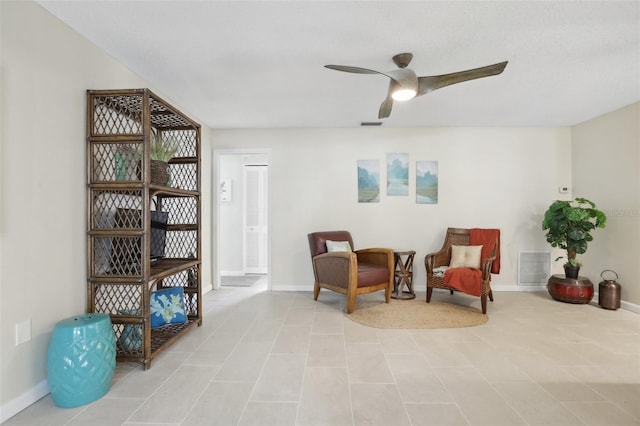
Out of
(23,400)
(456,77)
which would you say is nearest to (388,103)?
(456,77)

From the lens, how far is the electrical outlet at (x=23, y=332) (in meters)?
1.71

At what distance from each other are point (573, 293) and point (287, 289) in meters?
3.74

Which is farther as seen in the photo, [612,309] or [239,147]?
[239,147]

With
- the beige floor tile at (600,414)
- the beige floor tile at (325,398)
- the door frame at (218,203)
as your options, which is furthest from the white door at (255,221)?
the beige floor tile at (600,414)

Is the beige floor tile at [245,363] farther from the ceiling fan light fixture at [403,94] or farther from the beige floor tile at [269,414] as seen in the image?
the ceiling fan light fixture at [403,94]

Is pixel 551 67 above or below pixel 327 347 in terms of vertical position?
above

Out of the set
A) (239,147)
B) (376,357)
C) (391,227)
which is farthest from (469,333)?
(239,147)

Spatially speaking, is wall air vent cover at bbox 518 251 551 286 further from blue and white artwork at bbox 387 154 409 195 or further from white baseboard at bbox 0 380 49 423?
white baseboard at bbox 0 380 49 423

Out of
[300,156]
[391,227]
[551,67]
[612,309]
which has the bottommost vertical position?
[612,309]

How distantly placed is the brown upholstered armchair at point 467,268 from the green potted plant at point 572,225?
69cm

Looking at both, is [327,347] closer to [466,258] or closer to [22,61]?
[466,258]

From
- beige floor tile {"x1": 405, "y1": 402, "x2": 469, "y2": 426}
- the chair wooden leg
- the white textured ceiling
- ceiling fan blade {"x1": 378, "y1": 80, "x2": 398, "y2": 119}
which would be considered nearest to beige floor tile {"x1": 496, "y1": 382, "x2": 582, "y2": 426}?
beige floor tile {"x1": 405, "y1": 402, "x2": 469, "y2": 426}

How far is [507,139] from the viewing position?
4.47m

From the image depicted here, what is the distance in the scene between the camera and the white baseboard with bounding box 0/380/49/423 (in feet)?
5.43
